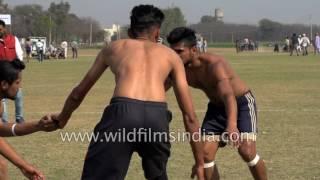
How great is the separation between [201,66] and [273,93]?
11795 millimetres

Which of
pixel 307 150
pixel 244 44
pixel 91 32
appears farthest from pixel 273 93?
pixel 91 32

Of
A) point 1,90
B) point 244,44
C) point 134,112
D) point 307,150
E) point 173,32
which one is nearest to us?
point 134,112

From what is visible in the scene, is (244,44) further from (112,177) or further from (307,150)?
(112,177)

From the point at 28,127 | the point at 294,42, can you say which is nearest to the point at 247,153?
the point at 28,127

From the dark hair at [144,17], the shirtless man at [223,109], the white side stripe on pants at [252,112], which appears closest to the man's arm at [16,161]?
the dark hair at [144,17]

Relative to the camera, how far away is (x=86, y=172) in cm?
500

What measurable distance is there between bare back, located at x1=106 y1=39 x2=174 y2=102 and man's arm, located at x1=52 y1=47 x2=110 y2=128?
0.06 m

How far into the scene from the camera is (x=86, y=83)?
5223mm

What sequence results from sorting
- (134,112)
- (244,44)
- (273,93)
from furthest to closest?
(244,44) → (273,93) → (134,112)

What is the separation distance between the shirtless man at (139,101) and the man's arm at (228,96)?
125cm

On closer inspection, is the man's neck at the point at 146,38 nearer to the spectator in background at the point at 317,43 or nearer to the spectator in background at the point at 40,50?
the spectator in background at the point at 40,50

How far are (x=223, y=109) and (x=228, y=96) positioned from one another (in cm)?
49

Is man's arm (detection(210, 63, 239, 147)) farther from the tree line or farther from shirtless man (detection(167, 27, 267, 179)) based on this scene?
the tree line

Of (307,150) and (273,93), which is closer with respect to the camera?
(307,150)
